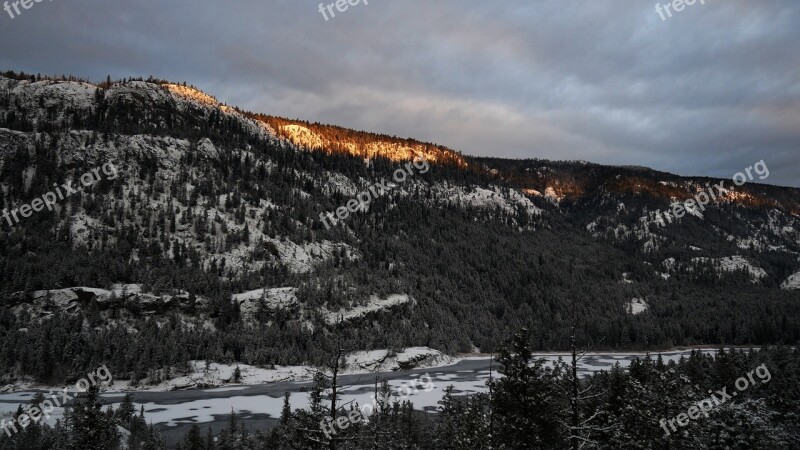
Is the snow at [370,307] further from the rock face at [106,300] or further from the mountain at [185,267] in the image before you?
the rock face at [106,300]

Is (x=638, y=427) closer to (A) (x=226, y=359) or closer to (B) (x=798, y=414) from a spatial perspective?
(B) (x=798, y=414)

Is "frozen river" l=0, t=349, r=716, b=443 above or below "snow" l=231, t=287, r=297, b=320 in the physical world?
below

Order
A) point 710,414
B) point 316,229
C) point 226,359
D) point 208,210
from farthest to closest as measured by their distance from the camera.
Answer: point 316,229, point 208,210, point 226,359, point 710,414

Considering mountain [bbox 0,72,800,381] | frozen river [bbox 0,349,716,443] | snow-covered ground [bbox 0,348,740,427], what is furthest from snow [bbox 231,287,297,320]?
frozen river [bbox 0,349,716,443]

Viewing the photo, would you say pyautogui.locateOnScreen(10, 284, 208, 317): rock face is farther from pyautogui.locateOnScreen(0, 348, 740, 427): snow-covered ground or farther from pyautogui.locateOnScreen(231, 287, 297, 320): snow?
pyautogui.locateOnScreen(0, 348, 740, 427): snow-covered ground

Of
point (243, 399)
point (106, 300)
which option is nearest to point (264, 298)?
point (106, 300)

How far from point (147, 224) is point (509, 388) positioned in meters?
135

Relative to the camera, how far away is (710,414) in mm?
39094

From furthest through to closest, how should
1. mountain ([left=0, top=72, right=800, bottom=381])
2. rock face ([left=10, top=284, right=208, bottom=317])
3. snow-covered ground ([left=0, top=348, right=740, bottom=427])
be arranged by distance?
mountain ([left=0, top=72, right=800, bottom=381])
rock face ([left=10, top=284, right=208, bottom=317])
snow-covered ground ([left=0, top=348, right=740, bottom=427])

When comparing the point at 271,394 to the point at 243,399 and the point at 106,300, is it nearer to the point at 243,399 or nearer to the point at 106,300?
the point at 243,399

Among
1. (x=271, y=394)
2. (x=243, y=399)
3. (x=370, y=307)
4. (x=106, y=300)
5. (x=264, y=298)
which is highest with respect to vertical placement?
Answer: (x=106, y=300)

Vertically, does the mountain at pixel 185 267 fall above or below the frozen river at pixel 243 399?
above

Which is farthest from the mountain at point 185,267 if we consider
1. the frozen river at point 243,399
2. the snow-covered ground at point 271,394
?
the frozen river at point 243,399

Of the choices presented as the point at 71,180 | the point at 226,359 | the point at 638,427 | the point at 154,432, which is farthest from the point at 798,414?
the point at 71,180
